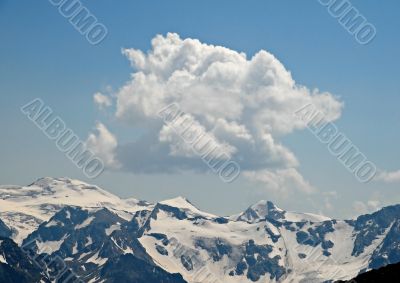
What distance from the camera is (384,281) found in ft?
580

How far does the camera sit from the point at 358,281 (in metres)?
184

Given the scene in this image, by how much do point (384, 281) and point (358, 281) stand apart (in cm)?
924
